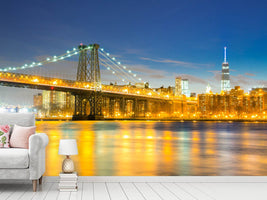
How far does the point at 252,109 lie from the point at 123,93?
231 ft

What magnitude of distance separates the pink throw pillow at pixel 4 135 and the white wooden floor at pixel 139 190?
1.73 ft

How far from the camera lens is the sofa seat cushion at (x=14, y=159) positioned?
4762 millimetres

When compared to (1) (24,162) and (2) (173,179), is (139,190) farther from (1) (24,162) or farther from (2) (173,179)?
(1) (24,162)

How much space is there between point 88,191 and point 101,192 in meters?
0.18

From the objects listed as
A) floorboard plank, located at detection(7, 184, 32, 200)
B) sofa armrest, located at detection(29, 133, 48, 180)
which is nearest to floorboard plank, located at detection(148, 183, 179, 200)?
sofa armrest, located at detection(29, 133, 48, 180)

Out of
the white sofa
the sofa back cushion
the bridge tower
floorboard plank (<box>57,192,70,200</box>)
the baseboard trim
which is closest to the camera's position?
floorboard plank (<box>57,192,70,200</box>)

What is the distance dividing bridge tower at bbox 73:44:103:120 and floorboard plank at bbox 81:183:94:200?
5135 centimetres

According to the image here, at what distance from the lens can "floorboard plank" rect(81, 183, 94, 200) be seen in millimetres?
4320

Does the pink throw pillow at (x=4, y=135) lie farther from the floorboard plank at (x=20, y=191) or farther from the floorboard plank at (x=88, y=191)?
the floorboard plank at (x=88, y=191)

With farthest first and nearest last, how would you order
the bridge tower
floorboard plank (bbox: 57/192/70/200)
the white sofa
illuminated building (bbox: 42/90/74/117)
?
illuminated building (bbox: 42/90/74/117)
the bridge tower
the white sofa
floorboard plank (bbox: 57/192/70/200)

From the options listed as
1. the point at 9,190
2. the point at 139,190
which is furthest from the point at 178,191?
the point at 9,190

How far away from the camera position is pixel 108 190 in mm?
4652

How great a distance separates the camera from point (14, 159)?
4789 millimetres

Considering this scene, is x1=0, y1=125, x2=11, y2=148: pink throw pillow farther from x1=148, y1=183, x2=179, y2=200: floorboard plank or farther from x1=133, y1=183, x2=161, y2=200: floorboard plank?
x1=148, y1=183, x2=179, y2=200: floorboard plank
